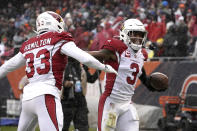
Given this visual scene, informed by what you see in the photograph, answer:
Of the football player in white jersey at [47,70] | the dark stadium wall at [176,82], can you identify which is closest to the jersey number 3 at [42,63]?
the football player in white jersey at [47,70]

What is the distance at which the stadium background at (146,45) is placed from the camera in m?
11.6

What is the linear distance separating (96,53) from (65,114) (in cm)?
264

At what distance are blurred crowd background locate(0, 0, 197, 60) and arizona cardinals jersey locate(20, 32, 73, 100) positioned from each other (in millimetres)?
4084

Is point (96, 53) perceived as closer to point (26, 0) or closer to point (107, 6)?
point (107, 6)

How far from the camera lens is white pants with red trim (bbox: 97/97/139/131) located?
625cm

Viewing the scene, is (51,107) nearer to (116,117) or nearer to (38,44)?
(38,44)

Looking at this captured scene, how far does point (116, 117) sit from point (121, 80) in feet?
1.48

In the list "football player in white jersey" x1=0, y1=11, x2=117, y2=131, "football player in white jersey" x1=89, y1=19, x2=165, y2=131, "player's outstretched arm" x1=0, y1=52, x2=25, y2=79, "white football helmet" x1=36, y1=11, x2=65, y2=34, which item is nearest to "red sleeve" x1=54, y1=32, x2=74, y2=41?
"football player in white jersey" x1=0, y1=11, x2=117, y2=131

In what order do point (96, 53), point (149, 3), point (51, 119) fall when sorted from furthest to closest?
point (149, 3), point (96, 53), point (51, 119)

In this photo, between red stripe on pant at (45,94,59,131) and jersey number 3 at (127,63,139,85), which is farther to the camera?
jersey number 3 at (127,63,139,85)

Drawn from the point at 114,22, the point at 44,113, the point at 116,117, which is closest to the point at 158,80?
the point at 116,117

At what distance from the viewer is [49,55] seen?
5660 mm

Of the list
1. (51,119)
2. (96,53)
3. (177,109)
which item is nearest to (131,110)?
(96,53)

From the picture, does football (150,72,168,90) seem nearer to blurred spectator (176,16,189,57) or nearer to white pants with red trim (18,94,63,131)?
white pants with red trim (18,94,63,131)
